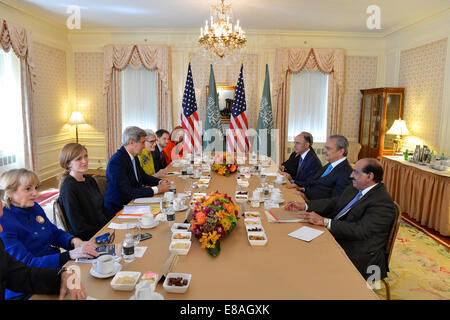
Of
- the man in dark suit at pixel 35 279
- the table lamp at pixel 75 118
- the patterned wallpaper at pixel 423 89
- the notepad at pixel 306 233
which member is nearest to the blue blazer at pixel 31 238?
the man in dark suit at pixel 35 279

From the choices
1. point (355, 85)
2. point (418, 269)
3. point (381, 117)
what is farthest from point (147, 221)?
point (355, 85)

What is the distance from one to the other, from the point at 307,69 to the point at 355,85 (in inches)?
52.0

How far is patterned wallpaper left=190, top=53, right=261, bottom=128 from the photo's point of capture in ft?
25.5

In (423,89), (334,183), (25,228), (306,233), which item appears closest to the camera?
(25,228)

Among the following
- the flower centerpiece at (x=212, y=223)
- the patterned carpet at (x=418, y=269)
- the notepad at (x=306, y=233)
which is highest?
the flower centerpiece at (x=212, y=223)

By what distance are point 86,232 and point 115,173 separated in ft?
2.58

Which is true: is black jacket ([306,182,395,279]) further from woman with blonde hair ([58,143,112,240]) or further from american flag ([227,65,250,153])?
american flag ([227,65,250,153])

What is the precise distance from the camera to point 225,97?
7.88 metres

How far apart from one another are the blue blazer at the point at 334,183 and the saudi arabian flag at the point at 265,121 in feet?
12.6

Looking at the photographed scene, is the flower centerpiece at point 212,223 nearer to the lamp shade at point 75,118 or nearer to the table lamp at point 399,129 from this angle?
the table lamp at point 399,129

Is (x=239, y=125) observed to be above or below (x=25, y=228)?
above

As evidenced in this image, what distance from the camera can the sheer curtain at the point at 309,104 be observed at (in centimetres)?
788

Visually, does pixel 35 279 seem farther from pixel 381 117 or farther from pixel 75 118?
pixel 381 117

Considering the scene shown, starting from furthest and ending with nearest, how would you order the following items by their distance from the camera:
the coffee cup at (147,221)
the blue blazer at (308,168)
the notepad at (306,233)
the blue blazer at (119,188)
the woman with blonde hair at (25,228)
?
the blue blazer at (308,168) → the blue blazer at (119,188) → the coffee cup at (147,221) → the notepad at (306,233) → the woman with blonde hair at (25,228)
